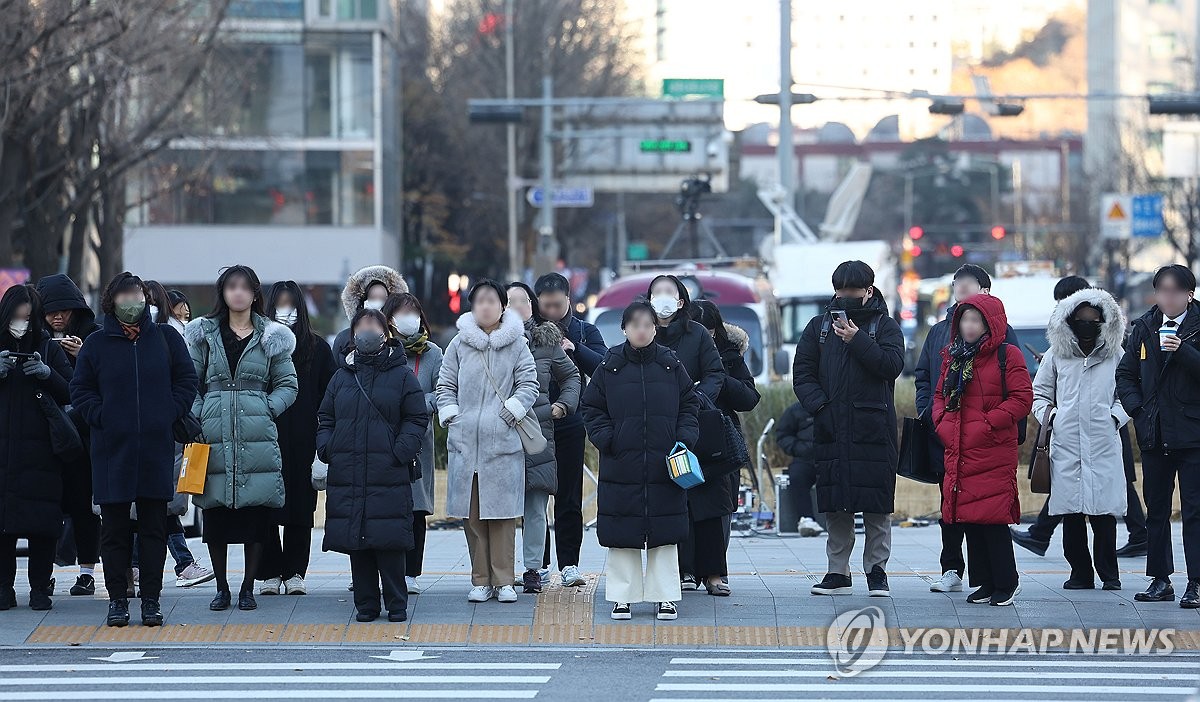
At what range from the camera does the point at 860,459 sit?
31.8ft

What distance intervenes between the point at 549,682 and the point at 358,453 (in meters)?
1.86

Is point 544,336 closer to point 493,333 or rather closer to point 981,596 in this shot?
point 493,333

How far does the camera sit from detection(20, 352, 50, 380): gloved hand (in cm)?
932

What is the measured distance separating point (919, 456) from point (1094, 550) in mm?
1290

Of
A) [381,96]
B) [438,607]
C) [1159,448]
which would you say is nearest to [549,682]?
[438,607]

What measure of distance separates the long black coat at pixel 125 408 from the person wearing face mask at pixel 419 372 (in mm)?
1341

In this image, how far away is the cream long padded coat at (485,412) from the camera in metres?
9.62

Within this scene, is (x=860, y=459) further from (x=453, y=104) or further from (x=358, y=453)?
(x=453, y=104)

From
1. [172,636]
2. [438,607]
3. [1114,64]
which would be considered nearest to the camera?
[172,636]

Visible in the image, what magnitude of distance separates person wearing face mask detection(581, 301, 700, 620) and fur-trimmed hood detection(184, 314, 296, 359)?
170 centimetres

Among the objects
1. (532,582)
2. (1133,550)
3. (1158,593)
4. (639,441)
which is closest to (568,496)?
(532,582)

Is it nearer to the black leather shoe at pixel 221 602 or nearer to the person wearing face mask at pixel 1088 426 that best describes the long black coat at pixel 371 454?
the black leather shoe at pixel 221 602

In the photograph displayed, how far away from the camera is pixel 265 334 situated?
954 cm

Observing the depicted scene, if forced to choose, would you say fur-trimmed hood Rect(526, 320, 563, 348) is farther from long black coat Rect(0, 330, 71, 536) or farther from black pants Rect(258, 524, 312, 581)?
long black coat Rect(0, 330, 71, 536)
